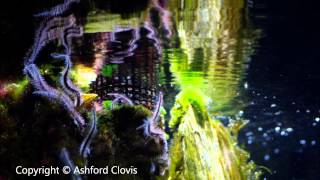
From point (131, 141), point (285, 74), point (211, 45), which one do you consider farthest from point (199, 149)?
point (285, 74)

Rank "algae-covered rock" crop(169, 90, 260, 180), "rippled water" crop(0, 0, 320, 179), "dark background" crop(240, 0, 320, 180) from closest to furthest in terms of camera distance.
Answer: "rippled water" crop(0, 0, 320, 179) < "dark background" crop(240, 0, 320, 180) < "algae-covered rock" crop(169, 90, 260, 180)

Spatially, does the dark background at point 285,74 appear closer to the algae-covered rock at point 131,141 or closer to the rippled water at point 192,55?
the rippled water at point 192,55

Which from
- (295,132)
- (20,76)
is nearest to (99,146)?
(20,76)

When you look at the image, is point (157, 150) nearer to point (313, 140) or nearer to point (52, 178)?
point (52, 178)

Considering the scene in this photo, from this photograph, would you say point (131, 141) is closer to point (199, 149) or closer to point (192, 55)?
point (199, 149)

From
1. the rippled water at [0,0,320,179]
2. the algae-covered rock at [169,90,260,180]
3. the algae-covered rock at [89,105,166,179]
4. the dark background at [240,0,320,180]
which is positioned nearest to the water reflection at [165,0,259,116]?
the rippled water at [0,0,320,179]

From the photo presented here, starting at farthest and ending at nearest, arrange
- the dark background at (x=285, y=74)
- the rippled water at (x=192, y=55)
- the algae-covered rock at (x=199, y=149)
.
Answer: the algae-covered rock at (x=199, y=149), the dark background at (x=285, y=74), the rippled water at (x=192, y=55)

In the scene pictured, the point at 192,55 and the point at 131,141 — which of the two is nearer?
the point at 131,141

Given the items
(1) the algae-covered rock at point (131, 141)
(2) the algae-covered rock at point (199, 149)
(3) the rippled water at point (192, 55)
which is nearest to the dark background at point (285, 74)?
(3) the rippled water at point (192, 55)

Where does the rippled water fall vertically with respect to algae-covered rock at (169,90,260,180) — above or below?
above

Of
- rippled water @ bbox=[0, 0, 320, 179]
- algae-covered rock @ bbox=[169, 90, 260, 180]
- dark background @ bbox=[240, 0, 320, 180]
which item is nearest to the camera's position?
rippled water @ bbox=[0, 0, 320, 179]

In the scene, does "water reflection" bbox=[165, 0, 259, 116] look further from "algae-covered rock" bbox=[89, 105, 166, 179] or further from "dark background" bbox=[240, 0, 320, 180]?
"algae-covered rock" bbox=[89, 105, 166, 179]

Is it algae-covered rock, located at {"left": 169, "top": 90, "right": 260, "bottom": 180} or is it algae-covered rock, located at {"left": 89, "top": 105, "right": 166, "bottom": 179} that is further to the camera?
algae-covered rock, located at {"left": 169, "top": 90, "right": 260, "bottom": 180}

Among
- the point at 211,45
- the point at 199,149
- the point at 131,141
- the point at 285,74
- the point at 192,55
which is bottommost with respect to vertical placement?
the point at 199,149
